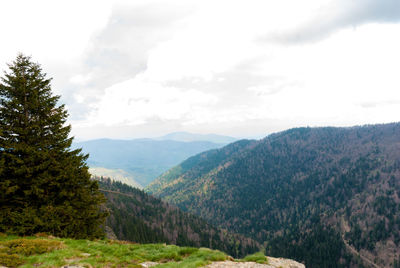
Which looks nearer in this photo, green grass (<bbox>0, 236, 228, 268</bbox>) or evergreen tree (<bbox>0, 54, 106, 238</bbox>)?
green grass (<bbox>0, 236, 228, 268</bbox>)

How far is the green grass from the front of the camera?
13805 millimetres

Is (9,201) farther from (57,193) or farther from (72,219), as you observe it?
(72,219)

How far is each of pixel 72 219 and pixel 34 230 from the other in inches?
127

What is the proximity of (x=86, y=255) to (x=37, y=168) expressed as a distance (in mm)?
11876

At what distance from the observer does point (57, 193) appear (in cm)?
2433

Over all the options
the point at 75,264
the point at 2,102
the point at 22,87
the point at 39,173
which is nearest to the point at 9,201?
the point at 39,173

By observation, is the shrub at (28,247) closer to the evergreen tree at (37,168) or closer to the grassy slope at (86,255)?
the grassy slope at (86,255)

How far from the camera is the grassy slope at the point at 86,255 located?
1382 centimetres

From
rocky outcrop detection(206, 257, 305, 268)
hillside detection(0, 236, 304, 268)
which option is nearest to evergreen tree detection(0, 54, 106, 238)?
hillside detection(0, 236, 304, 268)

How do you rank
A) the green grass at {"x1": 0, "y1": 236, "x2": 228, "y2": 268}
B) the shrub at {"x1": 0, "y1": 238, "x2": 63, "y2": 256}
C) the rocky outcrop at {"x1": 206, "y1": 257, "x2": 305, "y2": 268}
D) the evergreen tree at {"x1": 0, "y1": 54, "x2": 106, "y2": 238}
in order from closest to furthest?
1. the green grass at {"x1": 0, "y1": 236, "x2": 228, "y2": 268}
2. the shrub at {"x1": 0, "y1": 238, "x2": 63, "y2": 256}
3. the rocky outcrop at {"x1": 206, "y1": 257, "x2": 305, "y2": 268}
4. the evergreen tree at {"x1": 0, "y1": 54, "x2": 106, "y2": 238}

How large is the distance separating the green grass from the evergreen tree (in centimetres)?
337

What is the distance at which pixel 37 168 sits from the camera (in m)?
22.5

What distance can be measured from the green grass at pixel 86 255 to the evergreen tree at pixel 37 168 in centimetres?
337

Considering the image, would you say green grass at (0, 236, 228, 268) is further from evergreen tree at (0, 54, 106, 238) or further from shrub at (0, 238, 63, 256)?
evergreen tree at (0, 54, 106, 238)
